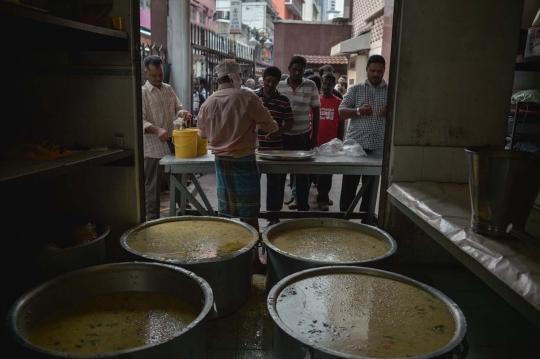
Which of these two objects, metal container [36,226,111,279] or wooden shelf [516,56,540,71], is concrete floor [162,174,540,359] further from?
wooden shelf [516,56,540,71]

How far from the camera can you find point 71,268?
273cm

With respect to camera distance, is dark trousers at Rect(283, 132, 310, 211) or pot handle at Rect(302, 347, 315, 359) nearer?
pot handle at Rect(302, 347, 315, 359)

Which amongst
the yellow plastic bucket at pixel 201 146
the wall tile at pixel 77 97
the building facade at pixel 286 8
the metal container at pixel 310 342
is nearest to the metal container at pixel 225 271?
the metal container at pixel 310 342

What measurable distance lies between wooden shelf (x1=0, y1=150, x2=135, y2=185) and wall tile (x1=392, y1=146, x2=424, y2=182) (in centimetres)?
215

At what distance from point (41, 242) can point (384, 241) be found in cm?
243

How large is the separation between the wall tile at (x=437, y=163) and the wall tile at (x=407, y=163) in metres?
0.05

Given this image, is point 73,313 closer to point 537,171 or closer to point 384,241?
point 384,241

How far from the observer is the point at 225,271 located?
2.69 metres

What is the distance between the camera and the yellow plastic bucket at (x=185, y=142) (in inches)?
156

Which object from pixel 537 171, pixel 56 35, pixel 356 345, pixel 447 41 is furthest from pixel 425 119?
pixel 56 35

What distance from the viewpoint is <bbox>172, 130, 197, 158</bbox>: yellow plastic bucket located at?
13.0 ft

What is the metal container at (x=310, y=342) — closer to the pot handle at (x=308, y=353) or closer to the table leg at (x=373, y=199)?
the pot handle at (x=308, y=353)

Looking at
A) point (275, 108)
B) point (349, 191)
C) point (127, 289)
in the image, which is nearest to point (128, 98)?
point (127, 289)

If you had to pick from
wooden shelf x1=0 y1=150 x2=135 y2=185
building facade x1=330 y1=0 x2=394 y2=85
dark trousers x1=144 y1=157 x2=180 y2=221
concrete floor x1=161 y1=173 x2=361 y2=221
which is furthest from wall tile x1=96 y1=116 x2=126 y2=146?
building facade x1=330 y1=0 x2=394 y2=85
